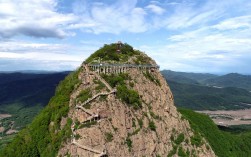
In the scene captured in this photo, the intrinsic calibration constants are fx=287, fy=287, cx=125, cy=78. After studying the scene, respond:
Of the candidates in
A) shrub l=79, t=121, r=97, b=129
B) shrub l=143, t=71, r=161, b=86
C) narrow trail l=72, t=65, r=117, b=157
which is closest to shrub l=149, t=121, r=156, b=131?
narrow trail l=72, t=65, r=117, b=157

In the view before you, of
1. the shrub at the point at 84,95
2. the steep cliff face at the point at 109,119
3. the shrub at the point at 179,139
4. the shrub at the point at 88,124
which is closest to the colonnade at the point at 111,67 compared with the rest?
the steep cliff face at the point at 109,119

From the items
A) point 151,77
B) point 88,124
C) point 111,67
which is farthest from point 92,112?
point 151,77

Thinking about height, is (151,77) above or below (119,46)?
below

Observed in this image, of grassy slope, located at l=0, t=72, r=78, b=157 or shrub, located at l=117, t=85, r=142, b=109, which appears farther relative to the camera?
shrub, located at l=117, t=85, r=142, b=109

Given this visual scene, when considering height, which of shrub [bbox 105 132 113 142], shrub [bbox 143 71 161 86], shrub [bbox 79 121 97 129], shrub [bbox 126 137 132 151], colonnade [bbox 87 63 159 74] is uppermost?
colonnade [bbox 87 63 159 74]

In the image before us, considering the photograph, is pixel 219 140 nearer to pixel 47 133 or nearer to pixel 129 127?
pixel 129 127

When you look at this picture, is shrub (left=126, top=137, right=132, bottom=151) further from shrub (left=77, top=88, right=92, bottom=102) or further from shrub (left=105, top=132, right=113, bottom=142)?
shrub (left=77, top=88, right=92, bottom=102)

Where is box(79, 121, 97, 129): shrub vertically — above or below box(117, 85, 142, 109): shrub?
below
